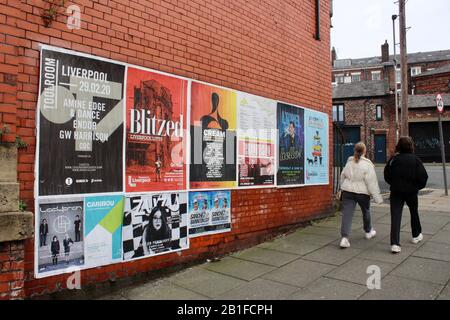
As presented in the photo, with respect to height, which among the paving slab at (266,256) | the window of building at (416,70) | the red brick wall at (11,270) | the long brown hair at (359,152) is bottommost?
the paving slab at (266,256)

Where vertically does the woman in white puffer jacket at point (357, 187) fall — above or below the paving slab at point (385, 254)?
above

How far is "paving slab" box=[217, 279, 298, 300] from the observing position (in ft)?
11.9

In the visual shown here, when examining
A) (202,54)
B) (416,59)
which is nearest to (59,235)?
(202,54)

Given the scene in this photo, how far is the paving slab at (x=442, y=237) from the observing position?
223 inches

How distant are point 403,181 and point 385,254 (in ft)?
3.53

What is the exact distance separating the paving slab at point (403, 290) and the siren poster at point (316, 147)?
2957 millimetres

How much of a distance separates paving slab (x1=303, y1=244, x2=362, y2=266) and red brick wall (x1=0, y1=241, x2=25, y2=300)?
344 cm

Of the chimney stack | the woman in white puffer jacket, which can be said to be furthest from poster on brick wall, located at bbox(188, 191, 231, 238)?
the chimney stack

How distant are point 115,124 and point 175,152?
858 mm

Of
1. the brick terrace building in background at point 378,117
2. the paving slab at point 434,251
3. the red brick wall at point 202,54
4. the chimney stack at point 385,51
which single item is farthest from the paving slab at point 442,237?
the chimney stack at point 385,51

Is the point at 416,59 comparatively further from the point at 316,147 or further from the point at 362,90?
the point at 316,147

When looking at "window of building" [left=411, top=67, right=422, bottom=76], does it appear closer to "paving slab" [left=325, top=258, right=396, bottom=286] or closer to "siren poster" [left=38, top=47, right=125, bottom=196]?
"paving slab" [left=325, top=258, right=396, bottom=286]

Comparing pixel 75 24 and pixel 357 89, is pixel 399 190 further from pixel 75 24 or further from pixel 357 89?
pixel 357 89

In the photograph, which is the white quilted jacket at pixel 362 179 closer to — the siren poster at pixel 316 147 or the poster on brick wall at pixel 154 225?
the siren poster at pixel 316 147
